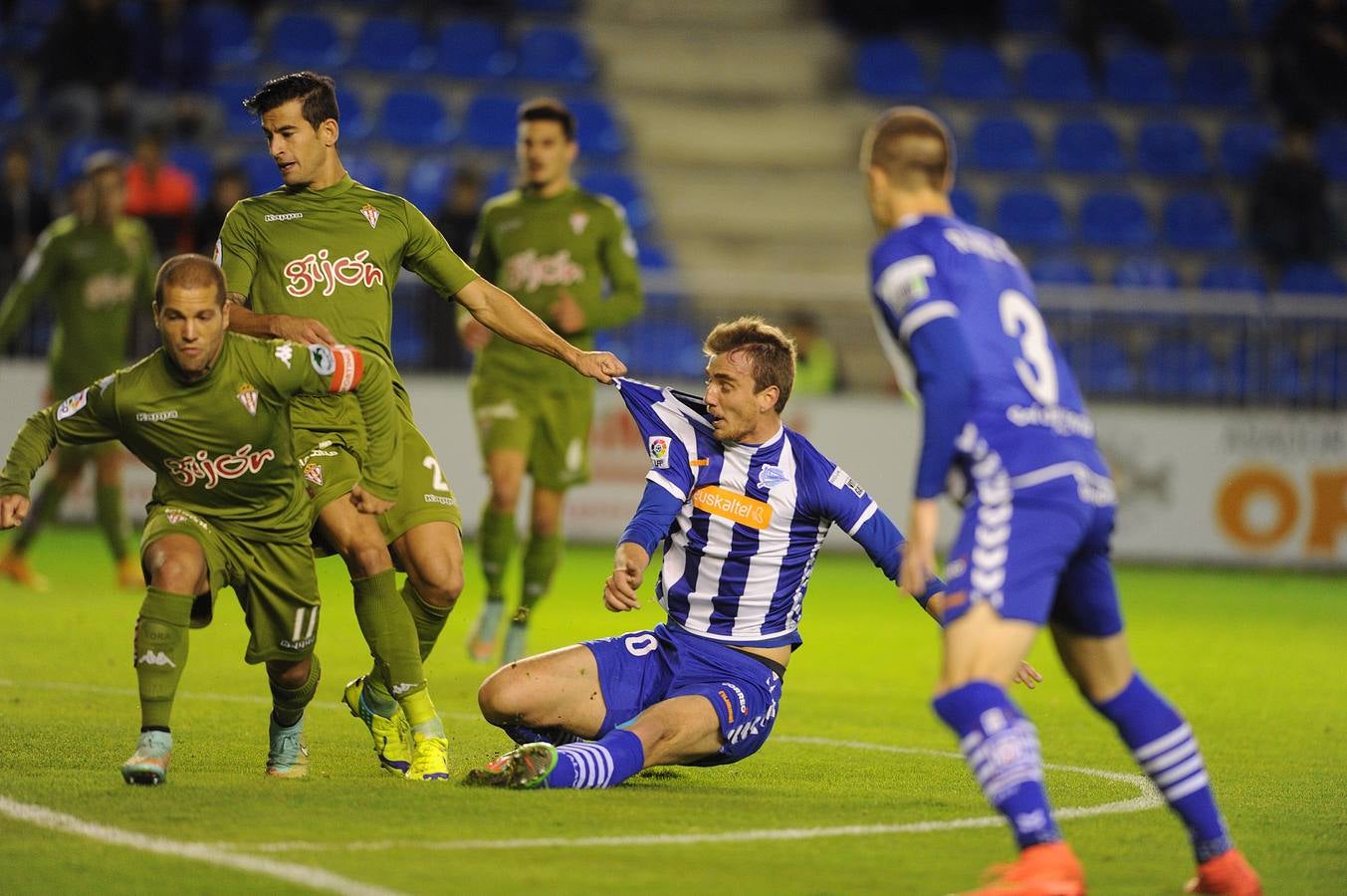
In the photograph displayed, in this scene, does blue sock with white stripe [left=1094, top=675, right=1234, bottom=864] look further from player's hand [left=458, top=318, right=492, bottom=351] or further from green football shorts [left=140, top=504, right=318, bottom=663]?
player's hand [left=458, top=318, right=492, bottom=351]

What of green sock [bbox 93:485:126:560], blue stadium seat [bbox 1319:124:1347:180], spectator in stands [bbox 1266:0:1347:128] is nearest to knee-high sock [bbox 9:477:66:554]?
green sock [bbox 93:485:126:560]

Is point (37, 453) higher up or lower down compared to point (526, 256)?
lower down

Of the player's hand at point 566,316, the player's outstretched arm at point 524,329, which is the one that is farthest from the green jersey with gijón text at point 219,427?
the player's hand at point 566,316

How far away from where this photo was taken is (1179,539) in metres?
17.8

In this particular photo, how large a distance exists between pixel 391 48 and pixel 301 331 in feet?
53.5

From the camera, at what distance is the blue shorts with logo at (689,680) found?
648 cm

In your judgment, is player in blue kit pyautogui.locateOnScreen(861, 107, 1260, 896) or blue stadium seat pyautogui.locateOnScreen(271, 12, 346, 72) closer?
player in blue kit pyautogui.locateOnScreen(861, 107, 1260, 896)

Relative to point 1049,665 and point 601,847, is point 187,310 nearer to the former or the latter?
point 601,847

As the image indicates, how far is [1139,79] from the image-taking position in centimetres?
2364

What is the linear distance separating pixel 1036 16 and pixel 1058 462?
20665 mm

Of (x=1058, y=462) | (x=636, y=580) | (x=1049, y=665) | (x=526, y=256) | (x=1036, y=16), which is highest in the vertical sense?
(x=1036, y=16)

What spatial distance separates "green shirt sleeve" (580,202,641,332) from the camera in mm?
10625

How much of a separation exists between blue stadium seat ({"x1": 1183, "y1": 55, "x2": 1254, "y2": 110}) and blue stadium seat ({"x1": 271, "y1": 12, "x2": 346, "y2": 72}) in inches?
409

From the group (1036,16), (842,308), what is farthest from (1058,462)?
(1036,16)
